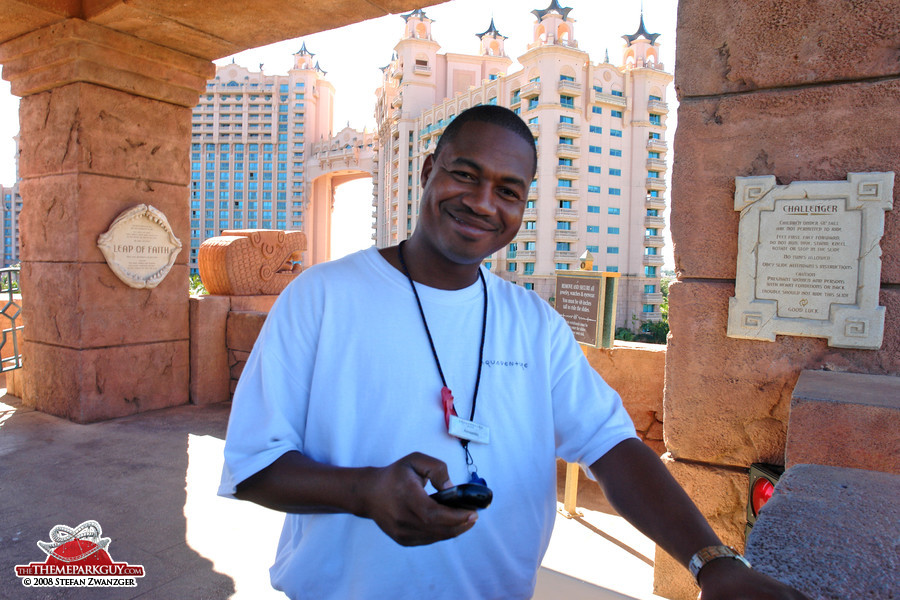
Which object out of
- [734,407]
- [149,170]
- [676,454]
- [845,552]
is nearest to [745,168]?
[734,407]

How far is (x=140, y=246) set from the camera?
5.28 meters

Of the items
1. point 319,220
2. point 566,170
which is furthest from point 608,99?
point 319,220

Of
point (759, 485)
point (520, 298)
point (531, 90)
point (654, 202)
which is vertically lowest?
point (759, 485)

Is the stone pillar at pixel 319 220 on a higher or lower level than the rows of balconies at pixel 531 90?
lower

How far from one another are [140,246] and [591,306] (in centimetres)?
406

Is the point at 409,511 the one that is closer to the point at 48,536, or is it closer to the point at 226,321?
the point at 48,536

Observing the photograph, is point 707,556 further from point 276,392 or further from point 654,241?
point 654,241

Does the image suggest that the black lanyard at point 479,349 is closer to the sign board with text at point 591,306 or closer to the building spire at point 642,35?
the sign board with text at point 591,306

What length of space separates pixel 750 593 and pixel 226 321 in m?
6.01

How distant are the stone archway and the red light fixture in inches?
2566

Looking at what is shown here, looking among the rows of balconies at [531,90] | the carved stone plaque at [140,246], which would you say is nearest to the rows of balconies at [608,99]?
the rows of balconies at [531,90]

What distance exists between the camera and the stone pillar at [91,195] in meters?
4.91

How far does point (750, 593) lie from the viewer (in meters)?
0.80

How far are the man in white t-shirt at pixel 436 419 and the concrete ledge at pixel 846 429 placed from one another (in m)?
0.89
